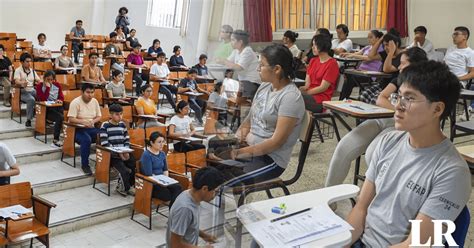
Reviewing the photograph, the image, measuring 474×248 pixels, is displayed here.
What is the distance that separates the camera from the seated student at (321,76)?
13.7ft

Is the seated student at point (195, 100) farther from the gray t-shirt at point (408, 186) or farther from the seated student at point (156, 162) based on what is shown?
the gray t-shirt at point (408, 186)

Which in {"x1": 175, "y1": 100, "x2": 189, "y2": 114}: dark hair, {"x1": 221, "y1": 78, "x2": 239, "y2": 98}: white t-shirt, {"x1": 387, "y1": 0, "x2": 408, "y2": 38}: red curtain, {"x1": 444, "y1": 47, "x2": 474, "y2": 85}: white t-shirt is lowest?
{"x1": 175, "y1": 100, "x2": 189, "y2": 114}: dark hair

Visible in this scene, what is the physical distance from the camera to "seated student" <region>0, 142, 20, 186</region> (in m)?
4.47

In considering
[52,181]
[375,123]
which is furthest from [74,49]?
[375,123]

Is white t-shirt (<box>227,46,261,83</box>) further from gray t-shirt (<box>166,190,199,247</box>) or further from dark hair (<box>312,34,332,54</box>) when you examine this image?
dark hair (<box>312,34,332,54</box>)

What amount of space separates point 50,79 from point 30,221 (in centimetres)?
263

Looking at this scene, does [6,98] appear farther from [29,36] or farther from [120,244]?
[29,36]

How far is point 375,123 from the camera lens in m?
3.32

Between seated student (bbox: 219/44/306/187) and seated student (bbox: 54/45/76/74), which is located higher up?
seated student (bbox: 54/45/76/74)

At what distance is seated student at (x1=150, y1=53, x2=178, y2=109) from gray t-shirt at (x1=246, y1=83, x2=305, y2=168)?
425 centimetres

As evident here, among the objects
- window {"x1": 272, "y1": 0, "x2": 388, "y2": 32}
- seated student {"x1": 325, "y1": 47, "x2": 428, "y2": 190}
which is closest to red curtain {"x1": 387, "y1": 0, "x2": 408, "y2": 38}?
window {"x1": 272, "y1": 0, "x2": 388, "y2": 32}

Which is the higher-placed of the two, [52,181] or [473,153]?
[473,153]

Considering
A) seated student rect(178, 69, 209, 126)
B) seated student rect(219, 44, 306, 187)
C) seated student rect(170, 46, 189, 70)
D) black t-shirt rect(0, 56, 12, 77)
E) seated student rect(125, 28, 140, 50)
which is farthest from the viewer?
seated student rect(125, 28, 140, 50)

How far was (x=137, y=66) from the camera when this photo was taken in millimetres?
8461
